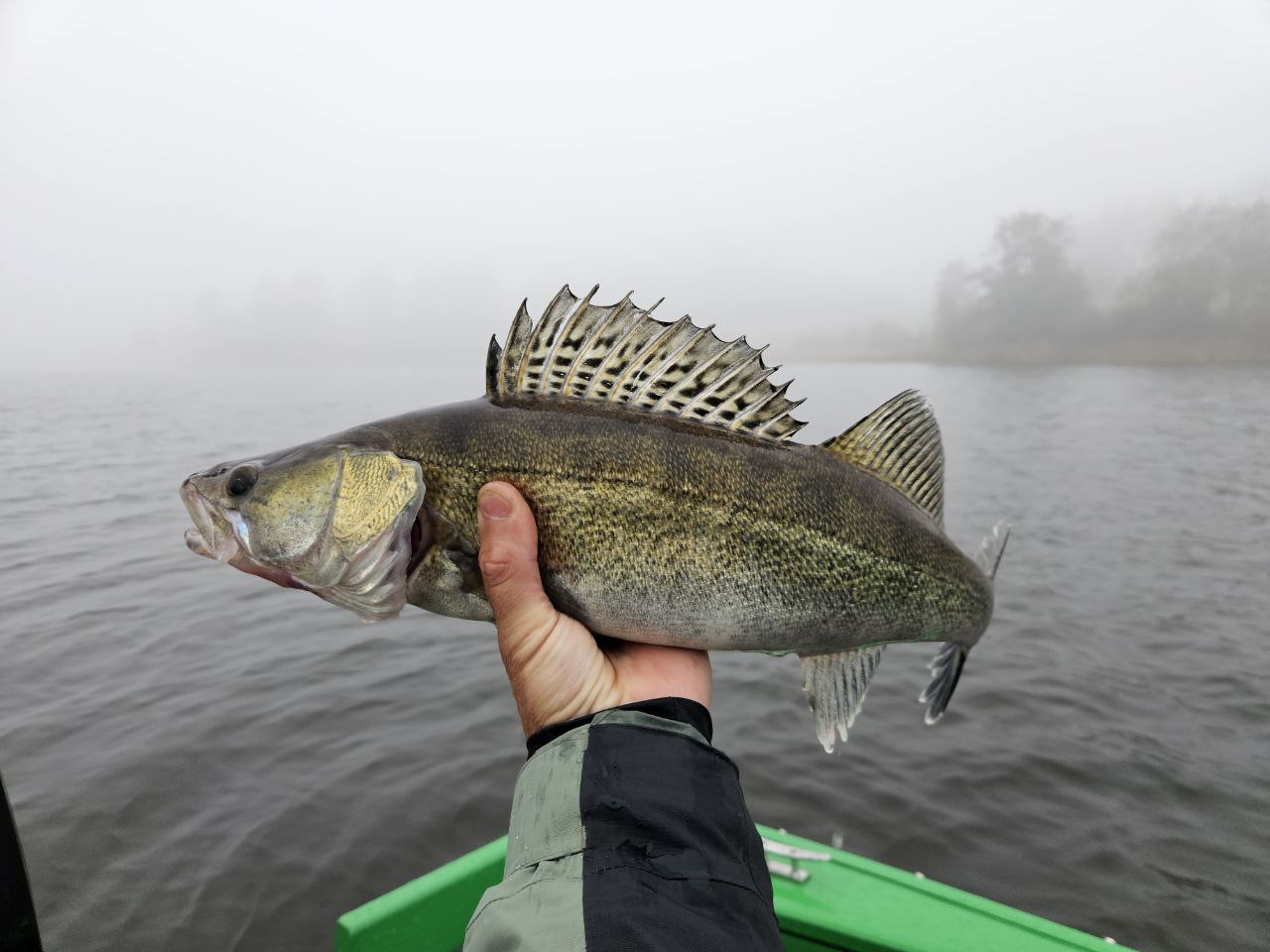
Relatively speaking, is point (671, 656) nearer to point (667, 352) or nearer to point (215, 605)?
point (667, 352)

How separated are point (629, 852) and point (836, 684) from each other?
1.71 metres

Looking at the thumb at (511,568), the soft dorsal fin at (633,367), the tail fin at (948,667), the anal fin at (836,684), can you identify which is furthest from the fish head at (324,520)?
the tail fin at (948,667)

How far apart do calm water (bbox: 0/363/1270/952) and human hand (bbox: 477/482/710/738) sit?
2820mm

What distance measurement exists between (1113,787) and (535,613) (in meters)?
8.32

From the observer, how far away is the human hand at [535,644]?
2344 millimetres

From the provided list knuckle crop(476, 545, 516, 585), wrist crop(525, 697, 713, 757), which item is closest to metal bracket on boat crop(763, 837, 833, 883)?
wrist crop(525, 697, 713, 757)

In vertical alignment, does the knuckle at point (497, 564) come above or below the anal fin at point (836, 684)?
above

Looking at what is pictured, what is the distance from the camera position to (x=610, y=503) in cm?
261

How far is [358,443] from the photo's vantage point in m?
2.67

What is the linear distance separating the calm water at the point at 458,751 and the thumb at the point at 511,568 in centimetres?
315

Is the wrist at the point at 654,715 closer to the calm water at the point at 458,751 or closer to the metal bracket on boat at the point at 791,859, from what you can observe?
the metal bracket on boat at the point at 791,859

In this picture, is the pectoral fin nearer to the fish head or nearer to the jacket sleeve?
the fish head

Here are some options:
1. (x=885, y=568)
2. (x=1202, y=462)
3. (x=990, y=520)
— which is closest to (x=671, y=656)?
(x=885, y=568)

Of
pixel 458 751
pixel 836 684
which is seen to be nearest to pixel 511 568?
pixel 836 684
